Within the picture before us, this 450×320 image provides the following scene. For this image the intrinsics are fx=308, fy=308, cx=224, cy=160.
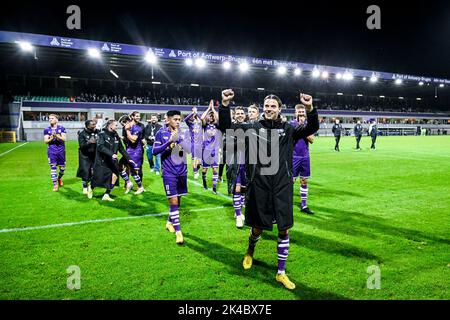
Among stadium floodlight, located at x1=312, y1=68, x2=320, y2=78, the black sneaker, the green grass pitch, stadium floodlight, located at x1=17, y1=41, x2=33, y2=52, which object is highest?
stadium floodlight, located at x1=312, y1=68, x2=320, y2=78

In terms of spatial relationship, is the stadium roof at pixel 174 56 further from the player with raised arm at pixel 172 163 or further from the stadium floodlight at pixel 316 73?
the player with raised arm at pixel 172 163

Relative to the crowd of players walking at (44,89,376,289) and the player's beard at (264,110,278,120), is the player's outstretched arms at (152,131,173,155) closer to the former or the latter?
the crowd of players walking at (44,89,376,289)

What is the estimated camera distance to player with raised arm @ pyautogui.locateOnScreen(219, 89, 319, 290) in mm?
4012

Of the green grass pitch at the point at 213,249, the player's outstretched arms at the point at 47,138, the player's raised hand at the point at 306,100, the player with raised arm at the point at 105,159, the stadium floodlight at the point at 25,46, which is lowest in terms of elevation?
the green grass pitch at the point at 213,249

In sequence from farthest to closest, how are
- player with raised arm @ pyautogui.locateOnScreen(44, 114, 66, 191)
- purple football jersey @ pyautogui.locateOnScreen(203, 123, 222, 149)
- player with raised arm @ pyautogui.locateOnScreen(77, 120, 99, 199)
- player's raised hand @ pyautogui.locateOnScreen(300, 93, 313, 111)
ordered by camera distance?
1. purple football jersey @ pyautogui.locateOnScreen(203, 123, 222, 149)
2. player with raised arm @ pyautogui.locateOnScreen(44, 114, 66, 191)
3. player with raised arm @ pyautogui.locateOnScreen(77, 120, 99, 199)
4. player's raised hand @ pyautogui.locateOnScreen(300, 93, 313, 111)

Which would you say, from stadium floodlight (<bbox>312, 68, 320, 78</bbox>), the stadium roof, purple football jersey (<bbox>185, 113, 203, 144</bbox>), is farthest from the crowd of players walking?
stadium floodlight (<bbox>312, 68, 320, 78</bbox>)

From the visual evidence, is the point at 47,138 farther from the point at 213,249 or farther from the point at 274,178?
the point at 274,178

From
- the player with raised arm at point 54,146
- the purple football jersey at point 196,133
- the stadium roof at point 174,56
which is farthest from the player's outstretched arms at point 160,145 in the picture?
the stadium roof at point 174,56

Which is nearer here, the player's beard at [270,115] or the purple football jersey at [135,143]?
the player's beard at [270,115]

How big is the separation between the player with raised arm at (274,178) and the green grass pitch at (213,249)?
0.80 metres

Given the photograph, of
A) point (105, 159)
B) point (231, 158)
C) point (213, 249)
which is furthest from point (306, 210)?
point (105, 159)

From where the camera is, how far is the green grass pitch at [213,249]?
399 centimetres

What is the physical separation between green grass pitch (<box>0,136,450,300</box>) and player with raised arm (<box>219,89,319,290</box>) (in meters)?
0.80
